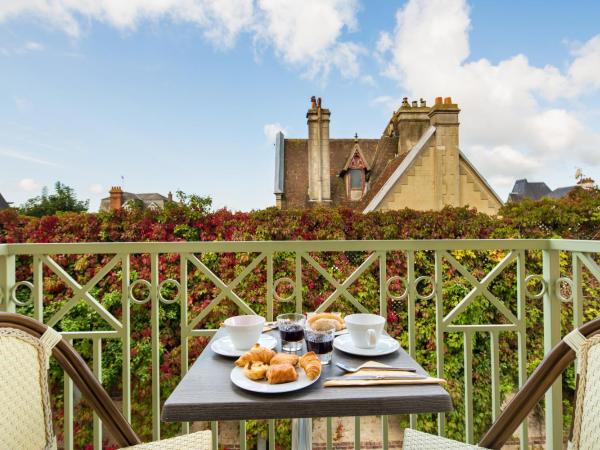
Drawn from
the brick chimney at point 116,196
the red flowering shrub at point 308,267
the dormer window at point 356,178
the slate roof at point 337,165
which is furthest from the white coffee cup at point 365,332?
the dormer window at point 356,178

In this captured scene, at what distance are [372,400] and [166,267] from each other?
10.4ft

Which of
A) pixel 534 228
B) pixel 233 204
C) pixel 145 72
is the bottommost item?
pixel 534 228

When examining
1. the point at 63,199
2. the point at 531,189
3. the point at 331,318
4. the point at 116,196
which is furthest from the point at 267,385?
the point at 531,189

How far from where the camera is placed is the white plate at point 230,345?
101 cm

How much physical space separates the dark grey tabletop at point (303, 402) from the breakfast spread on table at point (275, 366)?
1.5 inches

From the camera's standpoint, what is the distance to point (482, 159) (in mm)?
8305

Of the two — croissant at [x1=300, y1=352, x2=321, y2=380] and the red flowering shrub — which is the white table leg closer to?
croissant at [x1=300, y1=352, x2=321, y2=380]

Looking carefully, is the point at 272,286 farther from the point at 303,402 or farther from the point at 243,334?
the point at 303,402

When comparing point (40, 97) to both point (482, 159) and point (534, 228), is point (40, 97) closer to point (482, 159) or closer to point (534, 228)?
point (534, 228)

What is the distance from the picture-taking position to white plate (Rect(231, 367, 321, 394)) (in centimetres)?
79

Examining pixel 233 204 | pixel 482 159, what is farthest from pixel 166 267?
pixel 482 159

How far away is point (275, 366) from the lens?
85 centimetres

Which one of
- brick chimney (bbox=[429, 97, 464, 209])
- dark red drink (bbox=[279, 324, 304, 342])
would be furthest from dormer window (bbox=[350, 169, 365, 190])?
dark red drink (bbox=[279, 324, 304, 342])

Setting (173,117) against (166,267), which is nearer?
(166,267)
